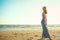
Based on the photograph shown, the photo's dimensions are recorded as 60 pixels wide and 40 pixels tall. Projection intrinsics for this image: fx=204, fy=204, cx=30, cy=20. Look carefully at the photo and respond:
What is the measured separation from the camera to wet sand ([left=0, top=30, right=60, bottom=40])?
325 centimetres

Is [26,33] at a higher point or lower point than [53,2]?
lower

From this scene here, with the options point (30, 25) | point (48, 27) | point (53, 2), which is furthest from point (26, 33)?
point (53, 2)

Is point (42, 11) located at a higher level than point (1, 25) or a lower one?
higher

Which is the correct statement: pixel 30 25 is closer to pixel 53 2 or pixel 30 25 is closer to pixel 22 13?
pixel 22 13

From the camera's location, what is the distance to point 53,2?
10.7 ft

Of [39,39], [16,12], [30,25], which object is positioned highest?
[16,12]

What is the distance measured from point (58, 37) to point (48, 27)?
0.77ft

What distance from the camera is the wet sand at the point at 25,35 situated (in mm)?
3250

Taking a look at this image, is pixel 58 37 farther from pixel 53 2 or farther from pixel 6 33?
pixel 6 33

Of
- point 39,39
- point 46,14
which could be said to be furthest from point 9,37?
point 46,14

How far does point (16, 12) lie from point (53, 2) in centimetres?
62

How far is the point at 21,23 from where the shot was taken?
3311mm

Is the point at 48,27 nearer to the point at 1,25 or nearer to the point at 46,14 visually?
the point at 46,14

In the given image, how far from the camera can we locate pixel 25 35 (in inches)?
129
